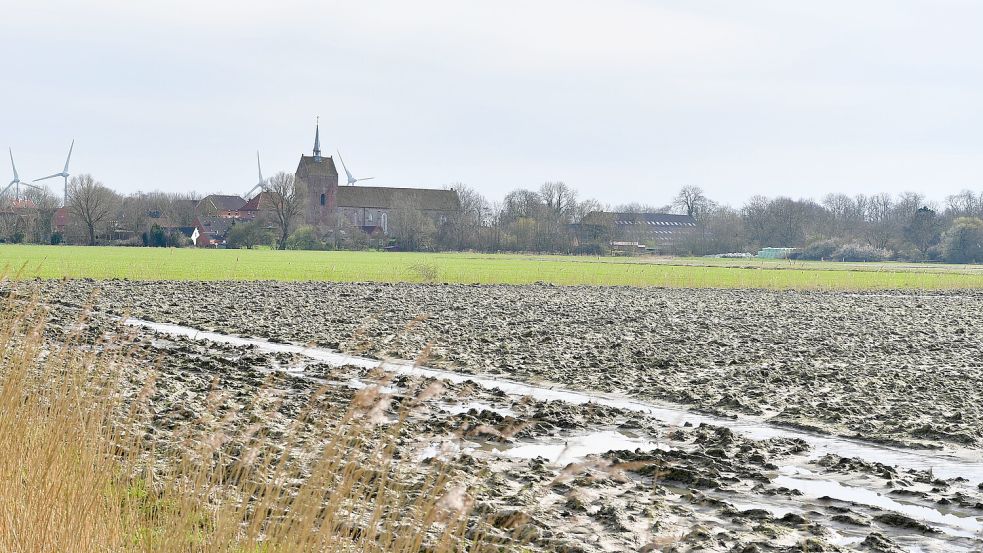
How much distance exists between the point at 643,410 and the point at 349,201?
182 metres

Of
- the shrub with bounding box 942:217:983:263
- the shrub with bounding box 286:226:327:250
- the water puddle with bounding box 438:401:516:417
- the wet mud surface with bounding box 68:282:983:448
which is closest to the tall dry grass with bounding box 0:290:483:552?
the wet mud surface with bounding box 68:282:983:448

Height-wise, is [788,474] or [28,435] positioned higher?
[28,435]

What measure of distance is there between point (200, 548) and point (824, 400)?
1268 cm

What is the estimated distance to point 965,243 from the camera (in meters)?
139

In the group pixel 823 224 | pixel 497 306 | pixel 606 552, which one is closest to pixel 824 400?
pixel 606 552

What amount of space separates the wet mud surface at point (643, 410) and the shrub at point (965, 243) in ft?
371

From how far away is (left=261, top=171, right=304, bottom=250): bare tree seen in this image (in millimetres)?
157250

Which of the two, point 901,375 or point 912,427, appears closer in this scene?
point 912,427

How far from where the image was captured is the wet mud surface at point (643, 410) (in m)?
8.74

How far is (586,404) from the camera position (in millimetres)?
15375

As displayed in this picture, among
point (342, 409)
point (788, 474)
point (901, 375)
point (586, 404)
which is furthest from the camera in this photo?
point (901, 375)

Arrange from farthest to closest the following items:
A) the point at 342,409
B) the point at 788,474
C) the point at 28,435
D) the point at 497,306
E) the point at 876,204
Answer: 1. the point at 876,204
2. the point at 497,306
3. the point at 342,409
4. the point at 788,474
5. the point at 28,435

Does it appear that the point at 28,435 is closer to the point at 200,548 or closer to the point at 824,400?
the point at 200,548

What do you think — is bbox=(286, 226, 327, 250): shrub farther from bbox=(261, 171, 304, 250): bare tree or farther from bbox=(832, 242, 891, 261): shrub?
bbox=(832, 242, 891, 261): shrub
